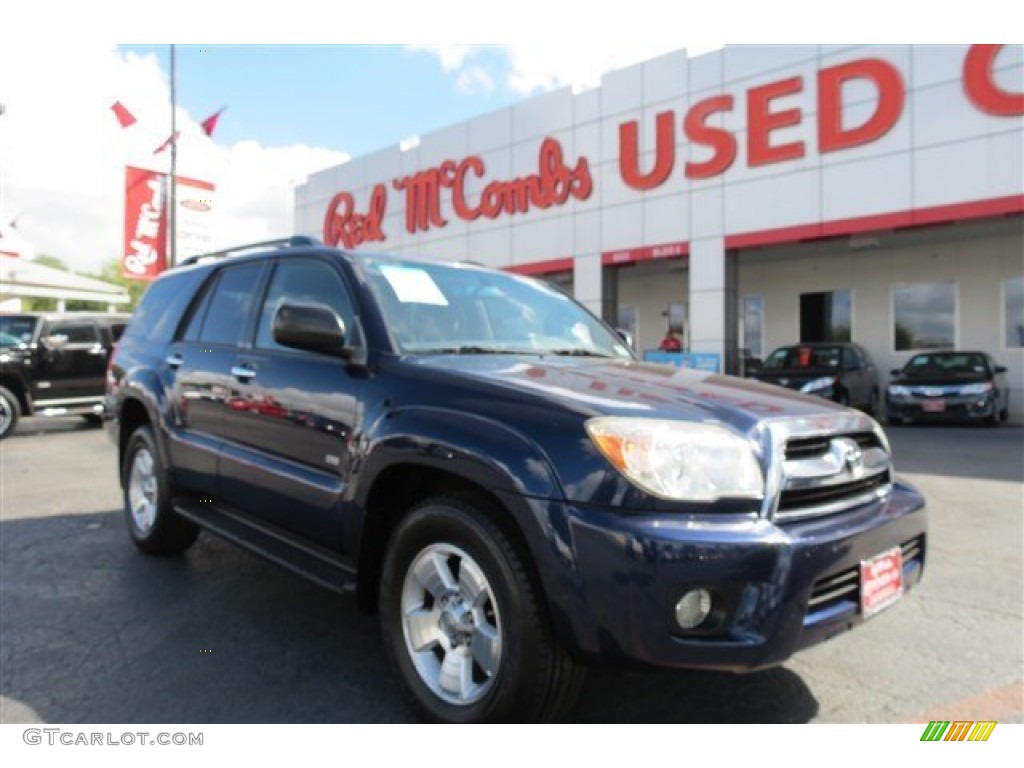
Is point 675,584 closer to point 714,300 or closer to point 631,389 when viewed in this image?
point 631,389

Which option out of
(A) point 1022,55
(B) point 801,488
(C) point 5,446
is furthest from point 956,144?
(C) point 5,446

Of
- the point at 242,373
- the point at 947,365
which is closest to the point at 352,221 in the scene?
the point at 947,365

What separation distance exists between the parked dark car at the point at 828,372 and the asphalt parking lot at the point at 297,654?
8.16 meters

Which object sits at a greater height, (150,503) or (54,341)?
(54,341)

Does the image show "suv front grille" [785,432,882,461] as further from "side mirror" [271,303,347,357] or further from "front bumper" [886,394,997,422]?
"front bumper" [886,394,997,422]

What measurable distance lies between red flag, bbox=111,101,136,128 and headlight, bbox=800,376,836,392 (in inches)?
650

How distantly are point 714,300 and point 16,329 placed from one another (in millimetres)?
12622

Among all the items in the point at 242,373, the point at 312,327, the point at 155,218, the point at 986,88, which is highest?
the point at 986,88

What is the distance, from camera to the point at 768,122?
48.0ft

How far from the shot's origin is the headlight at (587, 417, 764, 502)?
2.16 meters

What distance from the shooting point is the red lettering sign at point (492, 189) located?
58.6 ft

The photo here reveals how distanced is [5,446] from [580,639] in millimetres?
11173

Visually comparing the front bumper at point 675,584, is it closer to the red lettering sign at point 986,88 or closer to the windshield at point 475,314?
the windshield at point 475,314

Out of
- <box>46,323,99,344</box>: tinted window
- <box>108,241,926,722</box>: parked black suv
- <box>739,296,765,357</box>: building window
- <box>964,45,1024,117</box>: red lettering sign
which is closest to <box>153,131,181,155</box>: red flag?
<box>46,323,99,344</box>: tinted window
